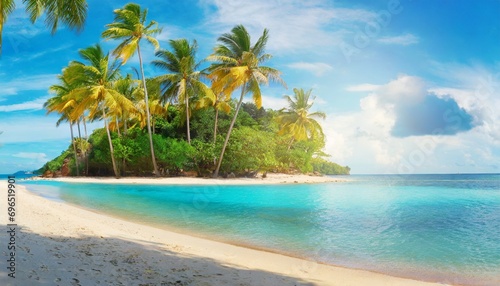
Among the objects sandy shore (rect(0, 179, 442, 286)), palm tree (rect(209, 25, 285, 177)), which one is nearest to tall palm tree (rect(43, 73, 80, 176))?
palm tree (rect(209, 25, 285, 177))

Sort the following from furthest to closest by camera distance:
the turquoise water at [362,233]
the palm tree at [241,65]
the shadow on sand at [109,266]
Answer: the palm tree at [241,65], the turquoise water at [362,233], the shadow on sand at [109,266]

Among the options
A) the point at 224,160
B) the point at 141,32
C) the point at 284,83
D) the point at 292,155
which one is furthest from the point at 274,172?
the point at 141,32

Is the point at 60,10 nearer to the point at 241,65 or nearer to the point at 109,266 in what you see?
the point at 109,266

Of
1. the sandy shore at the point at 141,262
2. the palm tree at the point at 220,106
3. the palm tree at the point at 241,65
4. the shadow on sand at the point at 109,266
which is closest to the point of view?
the shadow on sand at the point at 109,266

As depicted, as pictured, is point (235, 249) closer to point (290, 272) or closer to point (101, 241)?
point (290, 272)

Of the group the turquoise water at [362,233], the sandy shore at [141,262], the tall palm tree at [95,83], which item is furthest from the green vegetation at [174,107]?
the sandy shore at [141,262]

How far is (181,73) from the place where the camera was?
93.7ft

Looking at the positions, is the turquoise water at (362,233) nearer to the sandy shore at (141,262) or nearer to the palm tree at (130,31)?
the sandy shore at (141,262)

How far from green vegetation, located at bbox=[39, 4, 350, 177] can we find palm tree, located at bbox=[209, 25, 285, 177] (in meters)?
0.07

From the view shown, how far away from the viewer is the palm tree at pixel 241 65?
24.9m

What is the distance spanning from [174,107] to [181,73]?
5.98 metres

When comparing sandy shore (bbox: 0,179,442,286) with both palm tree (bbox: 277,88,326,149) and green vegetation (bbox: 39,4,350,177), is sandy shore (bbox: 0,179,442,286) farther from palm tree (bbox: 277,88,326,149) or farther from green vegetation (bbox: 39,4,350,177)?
palm tree (bbox: 277,88,326,149)

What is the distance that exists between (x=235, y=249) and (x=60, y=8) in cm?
776

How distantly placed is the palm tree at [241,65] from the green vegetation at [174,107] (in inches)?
2.9
